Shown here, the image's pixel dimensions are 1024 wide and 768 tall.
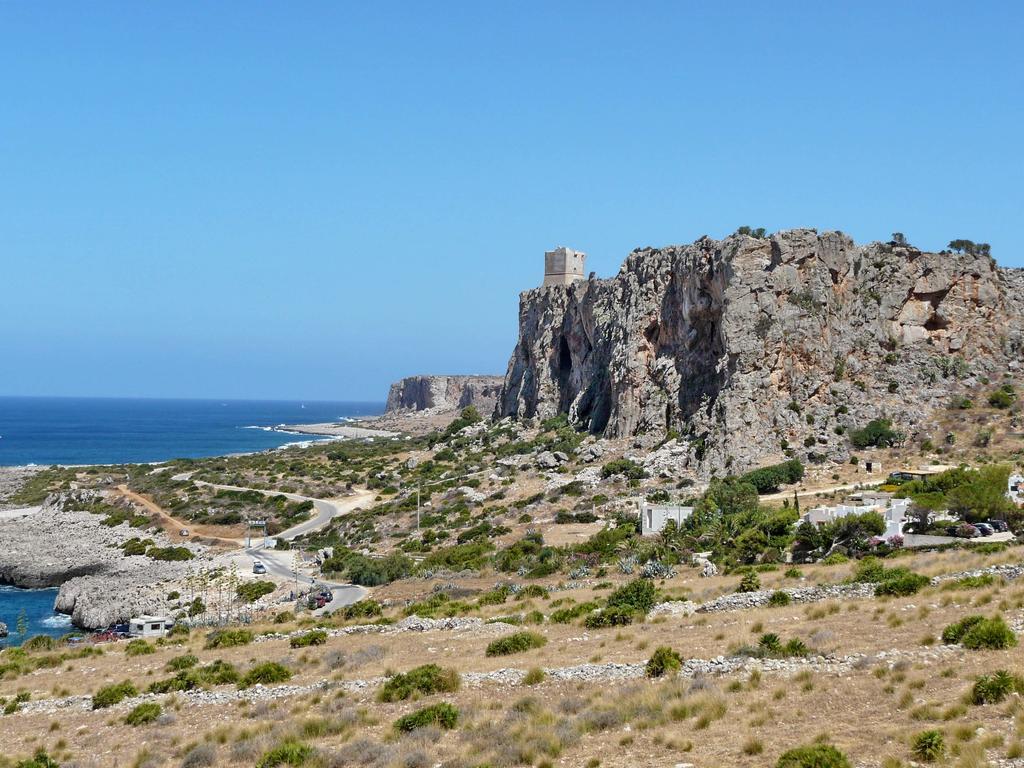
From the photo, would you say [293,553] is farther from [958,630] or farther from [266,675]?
[958,630]

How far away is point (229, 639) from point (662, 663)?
47.3 feet

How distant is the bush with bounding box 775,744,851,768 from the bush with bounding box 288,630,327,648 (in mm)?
15773

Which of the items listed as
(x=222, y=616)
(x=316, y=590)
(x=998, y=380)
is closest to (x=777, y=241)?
(x=998, y=380)

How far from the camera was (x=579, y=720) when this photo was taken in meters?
12.7

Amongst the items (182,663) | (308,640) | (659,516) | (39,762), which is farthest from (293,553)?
(39,762)

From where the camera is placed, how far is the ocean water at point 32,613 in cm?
3834

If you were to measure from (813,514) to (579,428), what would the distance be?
39.5 m

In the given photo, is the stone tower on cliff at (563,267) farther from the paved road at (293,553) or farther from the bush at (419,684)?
the bush at (419,684)

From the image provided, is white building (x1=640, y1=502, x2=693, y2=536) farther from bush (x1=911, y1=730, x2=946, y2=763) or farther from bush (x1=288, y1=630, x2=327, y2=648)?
bush (x1=911, y1=730, x2=946, y2=763)

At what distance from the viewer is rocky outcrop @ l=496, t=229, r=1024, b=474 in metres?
50.1

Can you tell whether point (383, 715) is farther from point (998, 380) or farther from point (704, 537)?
point (998, 380)

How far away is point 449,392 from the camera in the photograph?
175625 mm

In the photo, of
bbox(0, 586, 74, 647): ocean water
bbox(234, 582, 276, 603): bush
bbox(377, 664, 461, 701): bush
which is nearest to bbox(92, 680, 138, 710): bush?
bbox(377, 664, 461, 701): bush

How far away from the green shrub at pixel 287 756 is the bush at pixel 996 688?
8.74 metres
